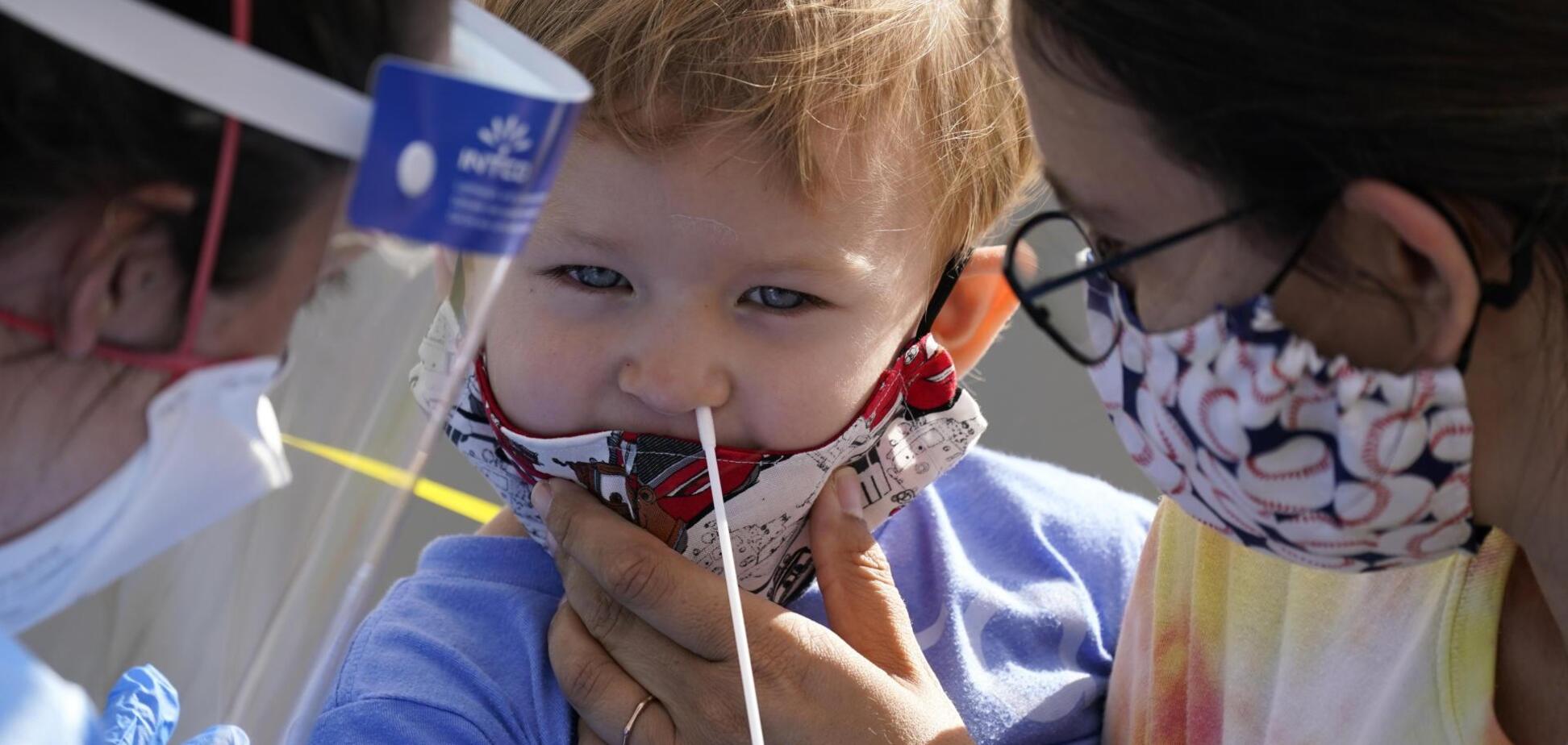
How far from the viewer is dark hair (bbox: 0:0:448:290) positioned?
61 centimetres

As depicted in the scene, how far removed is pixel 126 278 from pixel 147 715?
32 centimetres

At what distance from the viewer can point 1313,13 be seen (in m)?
0.87

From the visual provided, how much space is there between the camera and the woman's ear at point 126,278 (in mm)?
656

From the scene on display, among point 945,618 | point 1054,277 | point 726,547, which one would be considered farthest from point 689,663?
point 1054,277

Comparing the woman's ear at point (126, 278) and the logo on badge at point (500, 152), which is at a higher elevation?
the logo on badge at point (500, 152)

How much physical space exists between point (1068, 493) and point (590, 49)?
A: 0.89 metres

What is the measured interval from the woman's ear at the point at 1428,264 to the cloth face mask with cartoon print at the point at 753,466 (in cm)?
54

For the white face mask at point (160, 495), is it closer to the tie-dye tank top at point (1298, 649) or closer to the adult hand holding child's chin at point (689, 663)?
the adult hand holding child's chin at point (689, 663)

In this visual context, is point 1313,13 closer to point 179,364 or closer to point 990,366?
point 179,364

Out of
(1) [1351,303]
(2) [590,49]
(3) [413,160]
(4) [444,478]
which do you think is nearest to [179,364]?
(3) [413,160]

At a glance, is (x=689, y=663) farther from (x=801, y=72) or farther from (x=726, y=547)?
(x=801, y=72)

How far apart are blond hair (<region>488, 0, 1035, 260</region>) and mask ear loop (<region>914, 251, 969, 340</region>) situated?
0.04 m

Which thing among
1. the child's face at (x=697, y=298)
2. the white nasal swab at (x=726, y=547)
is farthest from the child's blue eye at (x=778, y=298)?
the white nasal swab at (x=726, y=547)

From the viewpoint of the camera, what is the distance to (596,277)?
1271 millimetres
